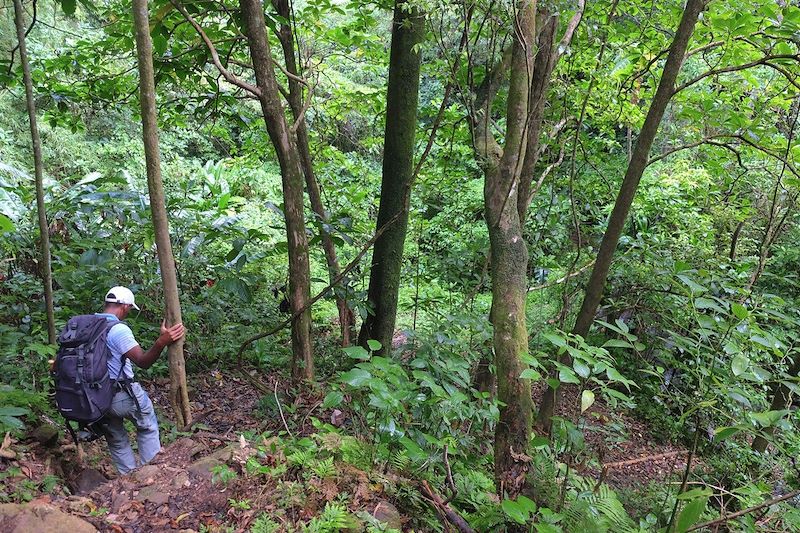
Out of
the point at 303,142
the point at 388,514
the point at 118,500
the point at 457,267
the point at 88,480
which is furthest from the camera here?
the point at 457,267

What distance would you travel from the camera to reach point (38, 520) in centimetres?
208

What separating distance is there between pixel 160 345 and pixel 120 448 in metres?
1.14

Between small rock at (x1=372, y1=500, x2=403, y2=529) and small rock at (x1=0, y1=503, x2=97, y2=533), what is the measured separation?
1.32 metres

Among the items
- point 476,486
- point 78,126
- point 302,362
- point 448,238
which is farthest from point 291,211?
point 448,238

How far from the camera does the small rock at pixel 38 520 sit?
202cm

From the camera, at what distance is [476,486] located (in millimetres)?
2938

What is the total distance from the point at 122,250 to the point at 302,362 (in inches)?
118

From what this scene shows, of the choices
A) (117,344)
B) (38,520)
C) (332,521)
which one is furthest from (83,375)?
(332,521)

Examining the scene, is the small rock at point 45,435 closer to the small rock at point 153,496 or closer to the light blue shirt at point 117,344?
the light blue shirt at point 117,344

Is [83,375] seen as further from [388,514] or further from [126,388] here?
[388,514]

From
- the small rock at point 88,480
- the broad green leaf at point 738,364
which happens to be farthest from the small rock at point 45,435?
the broad green leaf at point 738,364

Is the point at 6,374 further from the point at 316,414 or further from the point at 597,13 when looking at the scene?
the point at 597,13

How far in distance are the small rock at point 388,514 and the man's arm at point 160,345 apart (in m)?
1.60

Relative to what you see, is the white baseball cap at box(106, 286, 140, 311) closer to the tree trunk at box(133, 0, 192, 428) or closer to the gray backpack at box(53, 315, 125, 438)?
the gray backpack at box(53, 315, 125, 438)
